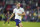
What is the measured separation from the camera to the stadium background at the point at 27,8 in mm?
13344

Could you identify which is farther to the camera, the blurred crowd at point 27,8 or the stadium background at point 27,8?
the blurred crowd at point 27,8

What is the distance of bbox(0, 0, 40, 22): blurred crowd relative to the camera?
530 inches

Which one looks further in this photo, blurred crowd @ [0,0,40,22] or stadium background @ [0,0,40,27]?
blurred crowd @ [0,0,40,22]

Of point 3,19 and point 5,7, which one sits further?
point 5,7

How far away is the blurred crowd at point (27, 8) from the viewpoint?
13450 millimetres

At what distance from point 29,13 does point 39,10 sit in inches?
44.9

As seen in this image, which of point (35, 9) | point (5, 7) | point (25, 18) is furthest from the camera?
point (5, 7)

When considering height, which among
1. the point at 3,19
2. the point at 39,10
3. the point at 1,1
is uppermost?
the point at 1,1

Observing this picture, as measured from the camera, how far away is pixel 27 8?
1526 centimetres

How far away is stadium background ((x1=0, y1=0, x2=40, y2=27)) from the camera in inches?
525

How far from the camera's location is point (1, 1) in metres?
17.3

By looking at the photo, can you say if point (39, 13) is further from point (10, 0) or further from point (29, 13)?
point (10, 0)

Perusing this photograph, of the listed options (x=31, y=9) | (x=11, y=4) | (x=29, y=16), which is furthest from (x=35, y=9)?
(x=11, y=4)

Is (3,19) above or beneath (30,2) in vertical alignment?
beneath
